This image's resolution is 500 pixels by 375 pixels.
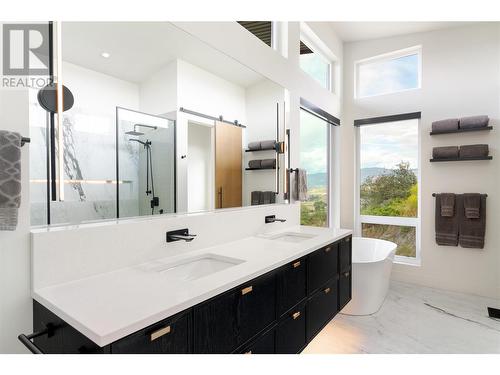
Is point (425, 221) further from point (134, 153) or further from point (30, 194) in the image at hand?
point (30, 194)

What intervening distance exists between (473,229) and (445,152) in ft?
3.10

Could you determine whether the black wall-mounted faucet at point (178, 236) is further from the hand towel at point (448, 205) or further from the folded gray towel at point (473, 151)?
the folded gray towel at point (473, 151)

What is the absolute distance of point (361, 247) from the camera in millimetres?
3805

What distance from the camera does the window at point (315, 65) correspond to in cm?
336

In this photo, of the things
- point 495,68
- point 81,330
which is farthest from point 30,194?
point 495,68

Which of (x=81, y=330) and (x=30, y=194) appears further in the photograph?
(x=30, y=194)

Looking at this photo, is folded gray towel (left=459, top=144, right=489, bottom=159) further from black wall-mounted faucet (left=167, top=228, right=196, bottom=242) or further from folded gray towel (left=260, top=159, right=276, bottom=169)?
black wall-mounted faucet (left=167, top=228, right=196, bottom=242)

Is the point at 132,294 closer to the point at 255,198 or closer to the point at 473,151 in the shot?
the point at 255,198

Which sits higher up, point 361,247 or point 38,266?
point 38,266

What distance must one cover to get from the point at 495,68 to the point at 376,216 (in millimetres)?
2199

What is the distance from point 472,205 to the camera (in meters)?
3.28

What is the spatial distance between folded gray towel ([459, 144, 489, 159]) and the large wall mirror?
104 inches

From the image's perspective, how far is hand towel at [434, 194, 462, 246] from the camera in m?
3.42

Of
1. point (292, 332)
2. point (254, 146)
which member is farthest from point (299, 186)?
point (292, 332)
